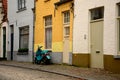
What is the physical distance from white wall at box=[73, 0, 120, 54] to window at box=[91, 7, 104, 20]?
9.0 inches

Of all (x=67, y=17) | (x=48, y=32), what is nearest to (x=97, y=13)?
(x=67, y=17)

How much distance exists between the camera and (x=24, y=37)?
30.1 metres

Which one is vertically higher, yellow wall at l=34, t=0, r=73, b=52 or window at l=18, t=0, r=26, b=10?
window at l=18, t=0, r=26, b=10

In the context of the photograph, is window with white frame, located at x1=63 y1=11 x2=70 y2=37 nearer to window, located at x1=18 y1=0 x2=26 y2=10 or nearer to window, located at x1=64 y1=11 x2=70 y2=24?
window, located at x1=64 y1=11 x2=70 y2=24

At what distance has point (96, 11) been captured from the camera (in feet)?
64.2

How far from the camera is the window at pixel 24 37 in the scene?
96.9ft

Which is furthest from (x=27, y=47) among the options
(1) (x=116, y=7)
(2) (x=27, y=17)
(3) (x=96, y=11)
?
(1) (x=116, y=7)

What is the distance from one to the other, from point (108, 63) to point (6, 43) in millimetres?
17862

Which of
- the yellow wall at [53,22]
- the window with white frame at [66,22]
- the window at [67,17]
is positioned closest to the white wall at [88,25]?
the yellow wall at [53,22]

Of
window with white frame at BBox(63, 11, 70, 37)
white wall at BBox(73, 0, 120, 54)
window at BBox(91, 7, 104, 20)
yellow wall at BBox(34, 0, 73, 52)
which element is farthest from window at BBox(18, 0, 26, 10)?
Answer: window at BBox(91, 7, 104, 20)

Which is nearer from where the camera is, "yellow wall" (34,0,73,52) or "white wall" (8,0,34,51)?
"yellow wall" (34,0,73,52)

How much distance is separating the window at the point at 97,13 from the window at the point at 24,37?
10487 millimetres

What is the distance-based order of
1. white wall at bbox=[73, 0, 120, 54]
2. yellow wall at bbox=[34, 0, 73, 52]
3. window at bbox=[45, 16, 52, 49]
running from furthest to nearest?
window at bbox=[45, 16, 52, 49] < yellow wall at bbox=[34, 0, 73, 52] < white wall at bbox=[73, 0, 120, 54]

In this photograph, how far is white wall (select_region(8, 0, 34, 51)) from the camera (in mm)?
28547
